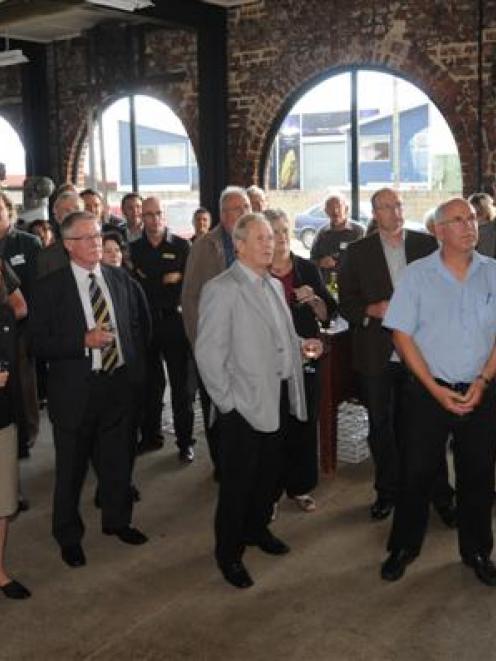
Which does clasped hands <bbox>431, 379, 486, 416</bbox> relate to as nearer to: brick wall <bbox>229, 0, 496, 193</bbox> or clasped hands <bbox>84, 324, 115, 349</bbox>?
clasped hands <bbox>84, 324, 115, 349</bbox>

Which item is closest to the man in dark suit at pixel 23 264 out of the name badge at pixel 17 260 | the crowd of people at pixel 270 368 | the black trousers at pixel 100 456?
the name badge at pixel 17 260

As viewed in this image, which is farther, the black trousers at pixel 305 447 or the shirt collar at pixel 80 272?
the black trousers at pixel 305 447

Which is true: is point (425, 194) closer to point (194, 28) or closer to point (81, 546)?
point (194, 28)

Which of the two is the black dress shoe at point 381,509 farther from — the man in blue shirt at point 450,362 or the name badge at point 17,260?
the name badge at point 17,260

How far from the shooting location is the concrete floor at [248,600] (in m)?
3.01

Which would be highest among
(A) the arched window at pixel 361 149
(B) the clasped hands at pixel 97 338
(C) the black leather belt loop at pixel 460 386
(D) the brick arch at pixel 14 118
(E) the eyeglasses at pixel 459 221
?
(D) the brick arch at pixel 14 118

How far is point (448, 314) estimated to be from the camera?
3.26 m

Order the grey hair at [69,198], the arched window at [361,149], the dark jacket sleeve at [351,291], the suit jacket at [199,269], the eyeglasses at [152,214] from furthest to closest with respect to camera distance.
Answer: the arched window at [361,149] → the eyeglasses at [152,214] → the grey hair at [69,198] → the suit jacket at [199,269] → the dark jacket sleeve at [351,291]

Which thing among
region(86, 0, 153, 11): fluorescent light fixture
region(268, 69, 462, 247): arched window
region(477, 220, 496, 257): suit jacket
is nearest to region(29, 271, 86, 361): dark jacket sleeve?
region(477, 220, 496, 257): suit jacket

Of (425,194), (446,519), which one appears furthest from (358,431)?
(425,194)

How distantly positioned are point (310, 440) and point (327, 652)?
1.16m

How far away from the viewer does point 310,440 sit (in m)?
3.93

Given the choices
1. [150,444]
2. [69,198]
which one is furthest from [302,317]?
[150,444]

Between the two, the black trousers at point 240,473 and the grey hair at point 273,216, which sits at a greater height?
the grey hair at point 273,216
